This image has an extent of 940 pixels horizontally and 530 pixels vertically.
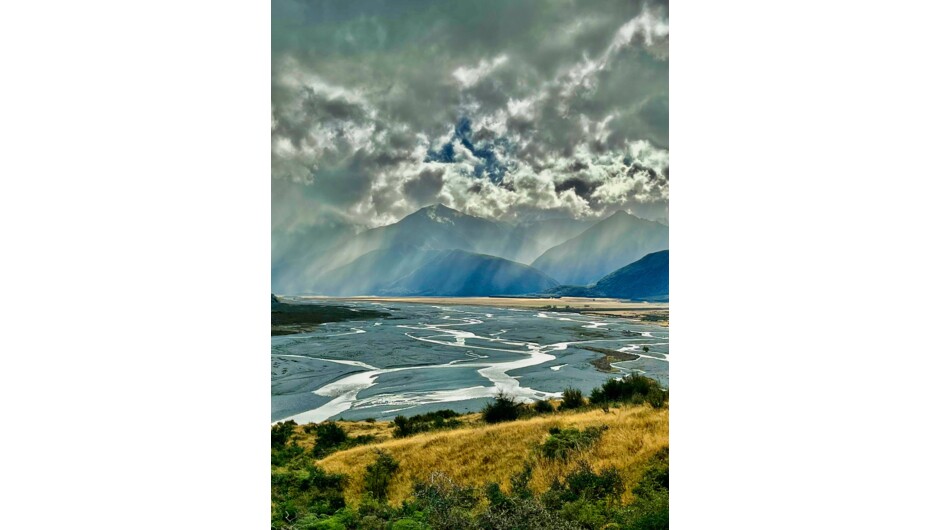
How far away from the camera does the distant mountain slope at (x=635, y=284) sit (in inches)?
165

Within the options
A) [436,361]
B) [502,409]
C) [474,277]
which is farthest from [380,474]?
[474,277]

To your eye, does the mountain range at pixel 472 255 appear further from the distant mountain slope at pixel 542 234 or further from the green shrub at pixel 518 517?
the green shrub at pixel 518 517

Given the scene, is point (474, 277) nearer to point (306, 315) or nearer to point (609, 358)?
point (609, 358)

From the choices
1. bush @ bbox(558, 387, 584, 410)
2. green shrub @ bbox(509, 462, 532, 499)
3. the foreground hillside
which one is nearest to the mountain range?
bush @ bbox(558, 387, 584, 410)

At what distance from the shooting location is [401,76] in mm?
3973

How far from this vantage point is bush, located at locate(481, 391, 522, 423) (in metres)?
3.91

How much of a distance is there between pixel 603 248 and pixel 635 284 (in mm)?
409

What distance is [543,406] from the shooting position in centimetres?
398

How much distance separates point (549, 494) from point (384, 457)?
1.21m

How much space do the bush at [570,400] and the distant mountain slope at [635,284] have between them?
0.93 metres

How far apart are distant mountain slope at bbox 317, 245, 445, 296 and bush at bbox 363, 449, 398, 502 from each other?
133 cm

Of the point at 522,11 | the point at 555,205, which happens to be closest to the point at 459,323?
the point at 555,205

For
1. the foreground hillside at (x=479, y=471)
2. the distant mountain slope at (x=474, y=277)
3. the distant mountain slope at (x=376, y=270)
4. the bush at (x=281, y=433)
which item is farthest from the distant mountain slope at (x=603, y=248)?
the bush at (x=281, y=433)

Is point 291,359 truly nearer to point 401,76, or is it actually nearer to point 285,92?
point 285,92
